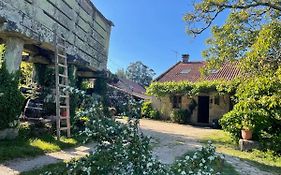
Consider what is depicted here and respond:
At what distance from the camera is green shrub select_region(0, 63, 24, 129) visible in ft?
22.7

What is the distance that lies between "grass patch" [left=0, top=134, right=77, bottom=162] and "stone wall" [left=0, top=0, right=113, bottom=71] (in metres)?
2.48

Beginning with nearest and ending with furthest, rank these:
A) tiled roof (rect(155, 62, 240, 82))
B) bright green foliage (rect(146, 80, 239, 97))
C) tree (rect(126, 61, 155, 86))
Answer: bright green foliage (rect(146, 80, 239, 97))
tiled roof (rect(155, 62, 240, 82))
tree (rect(126, 61, 155, 86))

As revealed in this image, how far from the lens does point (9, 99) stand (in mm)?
7047

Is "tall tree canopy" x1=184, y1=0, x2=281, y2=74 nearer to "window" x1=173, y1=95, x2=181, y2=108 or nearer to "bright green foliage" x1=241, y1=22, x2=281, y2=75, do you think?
"bright green foliage" x1=241, y1=22, x2=281, y2=75

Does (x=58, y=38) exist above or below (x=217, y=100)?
above

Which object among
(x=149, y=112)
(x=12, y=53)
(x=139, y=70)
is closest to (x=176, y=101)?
(x=149, y=112)

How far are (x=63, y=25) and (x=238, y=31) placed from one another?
552 centimetres

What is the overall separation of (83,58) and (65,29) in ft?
6.02

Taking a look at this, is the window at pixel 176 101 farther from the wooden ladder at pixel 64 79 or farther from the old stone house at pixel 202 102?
the wooden ladder at pixel 64 79

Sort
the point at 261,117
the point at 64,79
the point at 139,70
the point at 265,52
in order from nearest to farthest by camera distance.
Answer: the point at 265,52 → the point at 64,79 → the point at 261,117 → the point at 139,70

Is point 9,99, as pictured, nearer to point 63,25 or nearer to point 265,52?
point 63,25

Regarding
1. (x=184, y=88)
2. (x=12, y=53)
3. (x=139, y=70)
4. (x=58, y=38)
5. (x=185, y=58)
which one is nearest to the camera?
(x=12, y=53)

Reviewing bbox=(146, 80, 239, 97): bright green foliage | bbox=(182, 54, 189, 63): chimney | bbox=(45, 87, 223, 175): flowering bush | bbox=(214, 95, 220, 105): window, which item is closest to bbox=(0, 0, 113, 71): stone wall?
bbox=(45, 87, 223, 175): flowering bush

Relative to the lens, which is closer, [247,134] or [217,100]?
[247,134]
